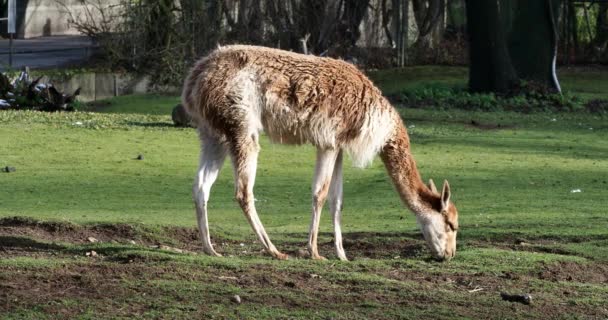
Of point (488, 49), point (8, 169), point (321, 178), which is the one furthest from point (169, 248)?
point (488, 49)

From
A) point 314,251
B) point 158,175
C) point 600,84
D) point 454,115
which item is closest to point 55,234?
point 314,251

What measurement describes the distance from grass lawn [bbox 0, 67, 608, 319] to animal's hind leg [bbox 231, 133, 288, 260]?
23 centimetres

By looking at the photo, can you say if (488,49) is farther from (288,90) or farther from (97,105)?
(288,90)

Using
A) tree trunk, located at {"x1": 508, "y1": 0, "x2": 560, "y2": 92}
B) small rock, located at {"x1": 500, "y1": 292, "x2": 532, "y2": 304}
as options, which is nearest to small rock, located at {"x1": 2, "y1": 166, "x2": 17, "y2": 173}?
small rock, located at {"x1": 500, "y1": 292, "x2": 532, "y2": 304}

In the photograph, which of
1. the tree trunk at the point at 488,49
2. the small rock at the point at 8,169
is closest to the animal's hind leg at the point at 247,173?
the small rock at the point at 8,169

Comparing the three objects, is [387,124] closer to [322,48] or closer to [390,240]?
[390,240]

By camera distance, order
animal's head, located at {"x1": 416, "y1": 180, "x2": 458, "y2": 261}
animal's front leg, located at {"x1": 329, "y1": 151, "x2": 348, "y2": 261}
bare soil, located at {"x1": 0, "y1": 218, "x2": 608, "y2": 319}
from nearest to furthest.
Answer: bare soil, located at {"x1": 0, "y1": 218, "x2": 608, "y2": 319}
animal's head, located at {"x1": 416, "y1": 180, "x2": 458, "y2": 261}
animal's front leg, located at {"x1": 329, "y1": 151, "x2": 348, "y2": 261}

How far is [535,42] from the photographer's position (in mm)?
23109

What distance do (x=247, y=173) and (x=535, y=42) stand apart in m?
15.2

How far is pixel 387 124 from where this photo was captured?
31.2 feet

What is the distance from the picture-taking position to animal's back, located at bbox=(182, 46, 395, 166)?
29.1 ft

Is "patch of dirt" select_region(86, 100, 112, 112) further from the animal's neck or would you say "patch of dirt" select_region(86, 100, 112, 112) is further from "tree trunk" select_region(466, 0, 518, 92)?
the animal's neck

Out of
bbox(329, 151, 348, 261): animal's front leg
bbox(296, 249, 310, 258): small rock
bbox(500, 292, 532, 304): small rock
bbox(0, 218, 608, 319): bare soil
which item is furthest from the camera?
bbox(329, 151, 348, 261): animal's front leg

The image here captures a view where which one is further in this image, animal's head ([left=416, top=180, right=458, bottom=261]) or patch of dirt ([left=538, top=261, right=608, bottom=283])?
animal's head ([left=416, top=180, right=458, bottom=261])
